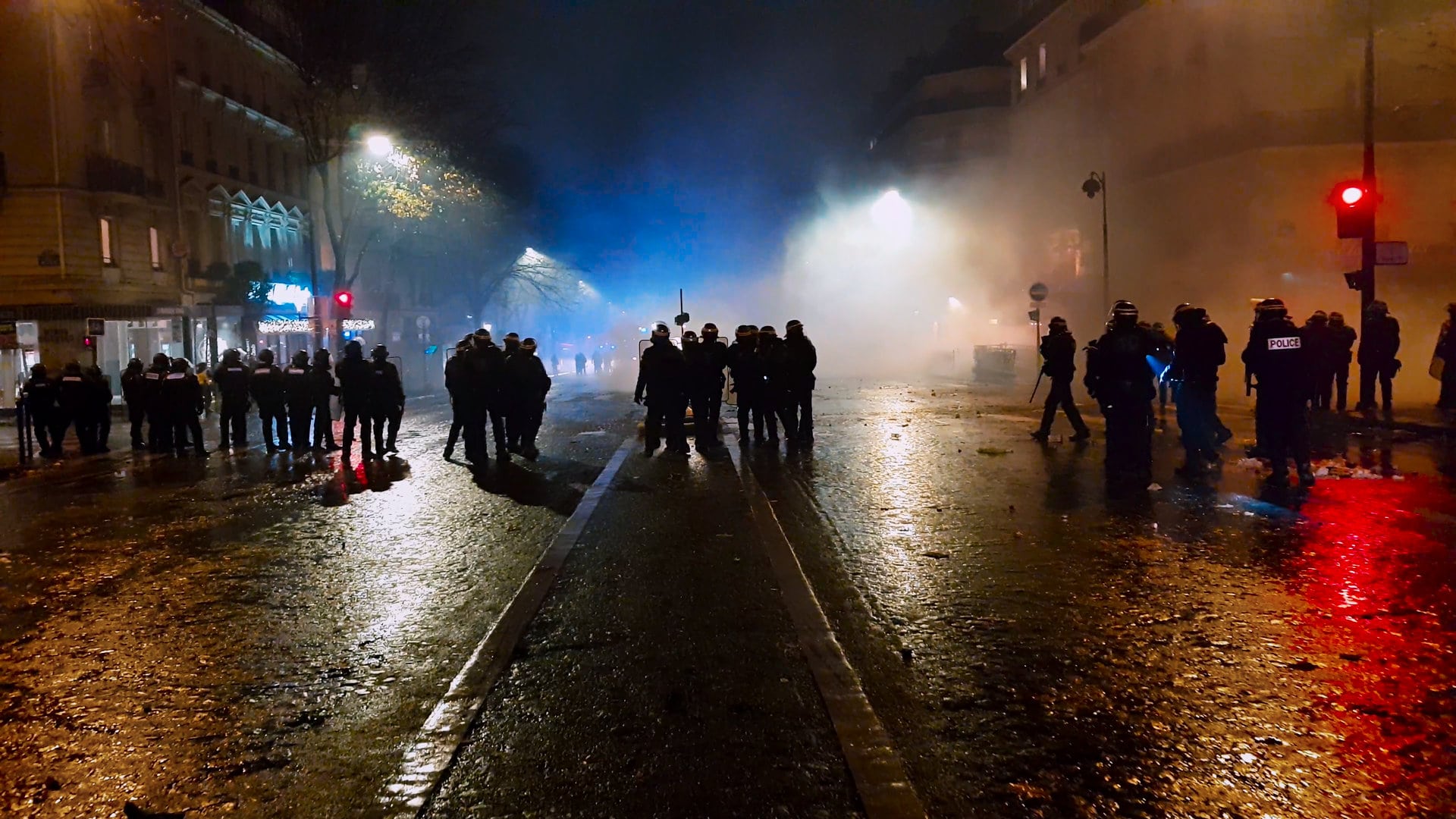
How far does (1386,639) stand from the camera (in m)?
5.16

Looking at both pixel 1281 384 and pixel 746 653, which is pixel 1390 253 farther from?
pixel 746 653

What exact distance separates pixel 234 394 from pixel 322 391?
7.02ft

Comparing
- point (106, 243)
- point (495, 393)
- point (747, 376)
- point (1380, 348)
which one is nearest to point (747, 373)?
point (747, 376)

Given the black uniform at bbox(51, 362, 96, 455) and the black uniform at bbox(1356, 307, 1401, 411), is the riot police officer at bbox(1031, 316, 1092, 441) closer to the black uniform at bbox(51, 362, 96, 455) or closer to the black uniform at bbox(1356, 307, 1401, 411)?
the black uniform at bbox(1356, 307, 1401, 411)

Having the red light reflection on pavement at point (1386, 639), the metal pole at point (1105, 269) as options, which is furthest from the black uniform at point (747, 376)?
the metal pole at point (1105, 269)

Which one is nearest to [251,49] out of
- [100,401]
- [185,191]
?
[185,191]

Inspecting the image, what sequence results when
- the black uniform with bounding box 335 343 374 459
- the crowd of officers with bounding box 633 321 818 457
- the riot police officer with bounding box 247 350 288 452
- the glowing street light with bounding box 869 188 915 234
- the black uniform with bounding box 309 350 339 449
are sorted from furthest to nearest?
the glowing street light with bounding box 869 188 915 234 → the riot police officer with bounding box 247 350 288 452 → the black uniform with bounding box 309 350 339 449 → the black uniform with bounding box 335 343 374 459 → the crowd of officers with bounding box 633 321 818 457

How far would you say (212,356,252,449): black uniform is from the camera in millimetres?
16812

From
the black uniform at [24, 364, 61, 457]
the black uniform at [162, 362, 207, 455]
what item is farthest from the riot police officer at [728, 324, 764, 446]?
the black uniform at [24, 364, 61, 457]

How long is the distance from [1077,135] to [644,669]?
48.3 metres

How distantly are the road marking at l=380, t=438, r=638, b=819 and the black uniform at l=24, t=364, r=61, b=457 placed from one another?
13468 mm

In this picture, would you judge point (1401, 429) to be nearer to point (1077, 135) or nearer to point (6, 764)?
point (6, 764)

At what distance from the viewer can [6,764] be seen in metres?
3.91

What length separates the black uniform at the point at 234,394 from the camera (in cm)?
1681
